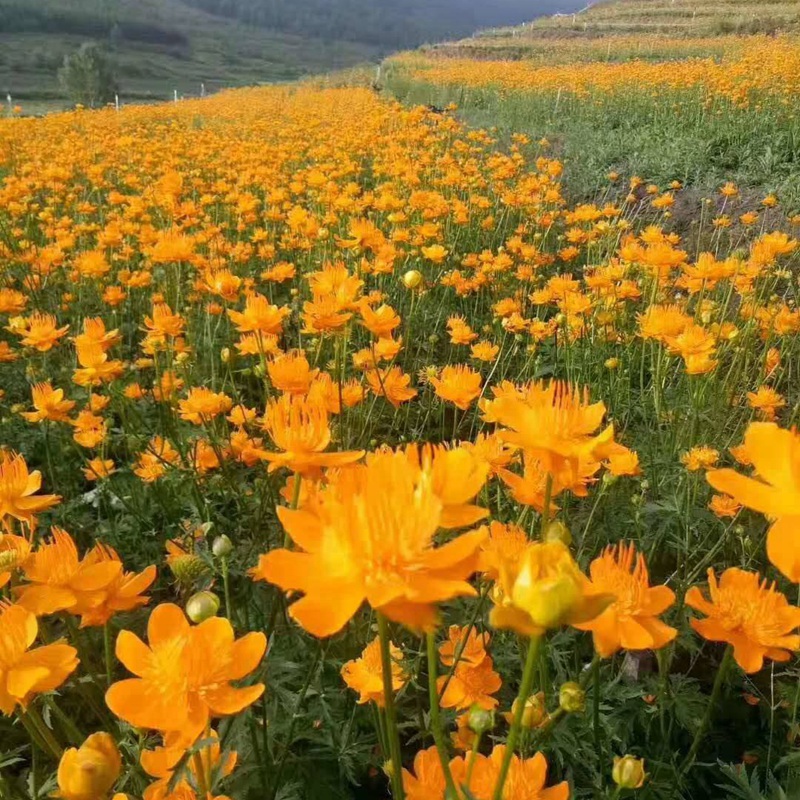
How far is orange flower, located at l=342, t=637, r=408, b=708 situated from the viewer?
3.58 ft

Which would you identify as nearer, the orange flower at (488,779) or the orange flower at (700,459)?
the orange flower at (488,779)

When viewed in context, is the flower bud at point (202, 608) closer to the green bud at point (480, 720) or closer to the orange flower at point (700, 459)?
the green bud at point (480, 720)

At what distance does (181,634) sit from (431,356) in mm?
2476

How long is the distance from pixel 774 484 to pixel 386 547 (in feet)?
1.31

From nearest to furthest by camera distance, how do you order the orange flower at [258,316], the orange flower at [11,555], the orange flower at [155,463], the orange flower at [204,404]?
the orange flower at [11,555]
the orange flower at [258,316]
the orange flower at [204,404]
the orange flower at [155,463]

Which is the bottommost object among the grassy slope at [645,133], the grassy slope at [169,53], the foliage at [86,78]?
the grassy slope at [645,133]

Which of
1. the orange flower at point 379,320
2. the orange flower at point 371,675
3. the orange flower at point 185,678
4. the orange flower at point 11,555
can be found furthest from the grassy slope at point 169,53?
the orange flower at point 185,678

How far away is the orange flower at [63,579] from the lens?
0.88 m

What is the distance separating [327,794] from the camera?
1304mm

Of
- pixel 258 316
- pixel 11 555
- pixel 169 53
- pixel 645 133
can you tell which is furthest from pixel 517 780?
pixel 169 53

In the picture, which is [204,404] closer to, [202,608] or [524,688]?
[202,608]

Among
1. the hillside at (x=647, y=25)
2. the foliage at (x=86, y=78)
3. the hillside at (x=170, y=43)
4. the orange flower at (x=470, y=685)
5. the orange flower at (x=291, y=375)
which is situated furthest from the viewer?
the hillside at (x=170, y=43)

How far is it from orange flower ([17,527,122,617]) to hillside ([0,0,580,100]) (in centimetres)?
3888

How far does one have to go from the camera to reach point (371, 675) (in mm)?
1115
